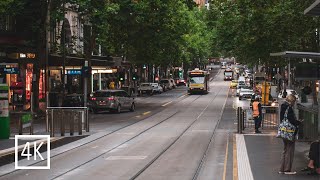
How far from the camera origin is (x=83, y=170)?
1498 cm

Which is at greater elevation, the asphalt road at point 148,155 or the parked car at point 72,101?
the parked car at point 72,101

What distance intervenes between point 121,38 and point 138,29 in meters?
2.52

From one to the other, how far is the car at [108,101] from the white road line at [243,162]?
61.7 feet

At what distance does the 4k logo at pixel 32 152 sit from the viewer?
52.4 feet

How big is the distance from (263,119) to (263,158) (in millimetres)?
11558

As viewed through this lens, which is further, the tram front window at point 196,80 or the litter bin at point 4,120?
the tram front window at point 196,80

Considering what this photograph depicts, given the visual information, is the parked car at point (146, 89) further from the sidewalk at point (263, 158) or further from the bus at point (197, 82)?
the sidewalk at point (263, 158)

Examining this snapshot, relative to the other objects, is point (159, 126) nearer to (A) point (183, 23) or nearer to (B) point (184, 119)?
(B) point (184, 119)

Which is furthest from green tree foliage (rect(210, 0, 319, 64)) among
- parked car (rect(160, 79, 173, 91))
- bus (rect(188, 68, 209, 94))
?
parked car (rect(160, 79, 173, 91))

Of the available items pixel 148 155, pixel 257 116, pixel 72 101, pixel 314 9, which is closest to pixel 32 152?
pixel 148 155

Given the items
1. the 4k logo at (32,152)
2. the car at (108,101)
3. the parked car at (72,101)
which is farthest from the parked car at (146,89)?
the 4k logo at (32,152)

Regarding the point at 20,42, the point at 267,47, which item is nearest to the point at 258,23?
the point at 267,47

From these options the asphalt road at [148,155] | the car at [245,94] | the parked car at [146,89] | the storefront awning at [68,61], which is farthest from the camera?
the parked car at [146,89]

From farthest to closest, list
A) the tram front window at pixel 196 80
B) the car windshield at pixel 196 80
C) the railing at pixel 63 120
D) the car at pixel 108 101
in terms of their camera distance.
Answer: the car windshield at pixel 196 80 → the tram front window at pixel 196 80 → the car at pixel 108 101 → the railing at pixel 63 120
